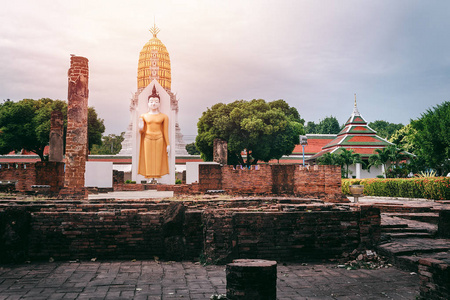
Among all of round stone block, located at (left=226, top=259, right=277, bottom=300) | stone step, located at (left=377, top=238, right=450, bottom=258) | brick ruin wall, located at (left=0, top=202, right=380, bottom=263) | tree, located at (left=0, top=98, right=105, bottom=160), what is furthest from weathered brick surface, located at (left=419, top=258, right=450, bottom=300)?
tree, located at (left=0, top=98, right=105, bottom=160)

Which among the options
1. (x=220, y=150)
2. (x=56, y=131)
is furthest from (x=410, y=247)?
(x=220, y=150)

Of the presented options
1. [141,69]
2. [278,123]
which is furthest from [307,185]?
[141,69]

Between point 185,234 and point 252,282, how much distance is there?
260 cm

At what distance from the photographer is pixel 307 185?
39.9 feet

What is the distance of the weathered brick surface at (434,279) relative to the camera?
3930mm

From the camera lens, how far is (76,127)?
450 inches

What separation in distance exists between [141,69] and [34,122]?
17151 millimetres

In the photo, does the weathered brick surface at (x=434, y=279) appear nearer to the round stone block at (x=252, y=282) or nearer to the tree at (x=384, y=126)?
the round stone block at (x=252, y=282)

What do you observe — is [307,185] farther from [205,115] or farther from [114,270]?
[205,115]

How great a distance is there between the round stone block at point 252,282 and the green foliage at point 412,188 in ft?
47.2

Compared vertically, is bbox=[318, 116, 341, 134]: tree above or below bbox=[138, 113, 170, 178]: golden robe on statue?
above

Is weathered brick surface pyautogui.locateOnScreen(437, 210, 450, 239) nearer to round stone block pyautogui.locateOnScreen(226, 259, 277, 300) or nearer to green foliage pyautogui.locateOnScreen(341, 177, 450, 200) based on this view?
round stone block pyautogui.locateOnScreen(226, 259, 277, 300)

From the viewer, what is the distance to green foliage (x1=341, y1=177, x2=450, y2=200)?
53.2 ft

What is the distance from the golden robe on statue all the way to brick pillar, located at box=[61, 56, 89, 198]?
22.1ft
